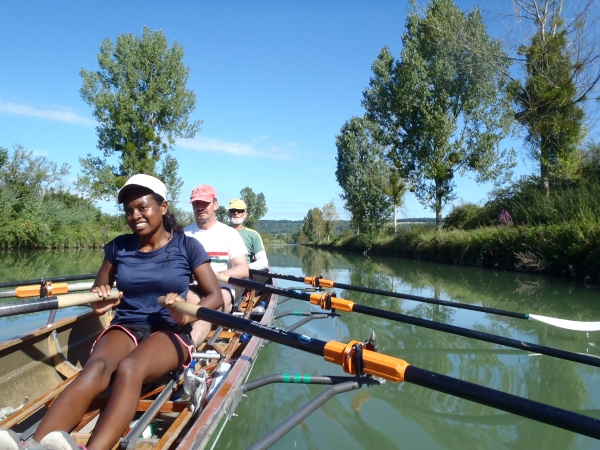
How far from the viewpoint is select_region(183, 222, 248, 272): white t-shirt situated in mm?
4480

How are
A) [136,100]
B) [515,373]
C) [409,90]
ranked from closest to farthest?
[515,373], [409,90], [136,100]

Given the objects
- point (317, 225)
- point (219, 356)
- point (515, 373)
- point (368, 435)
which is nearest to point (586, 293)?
point (515, 373)

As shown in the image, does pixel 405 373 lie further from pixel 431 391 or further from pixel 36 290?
pixel 36 290

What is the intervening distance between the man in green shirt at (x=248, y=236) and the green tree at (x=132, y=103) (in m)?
20.0

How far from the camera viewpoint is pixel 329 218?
179 ft

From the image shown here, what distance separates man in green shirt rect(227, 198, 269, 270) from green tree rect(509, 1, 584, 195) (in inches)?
535

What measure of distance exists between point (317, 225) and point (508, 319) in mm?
50976

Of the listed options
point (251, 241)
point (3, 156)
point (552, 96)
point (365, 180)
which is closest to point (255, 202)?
point (365, 180)

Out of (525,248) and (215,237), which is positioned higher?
(215,237)

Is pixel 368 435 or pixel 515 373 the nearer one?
pixel 368 435

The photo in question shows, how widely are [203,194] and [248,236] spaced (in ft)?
6.42

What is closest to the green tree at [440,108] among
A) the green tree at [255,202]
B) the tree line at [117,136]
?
the tree line at [117,136]

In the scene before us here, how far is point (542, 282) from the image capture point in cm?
1103

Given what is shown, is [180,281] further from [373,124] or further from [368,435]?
[373,124]
